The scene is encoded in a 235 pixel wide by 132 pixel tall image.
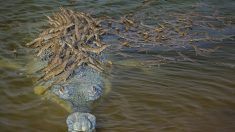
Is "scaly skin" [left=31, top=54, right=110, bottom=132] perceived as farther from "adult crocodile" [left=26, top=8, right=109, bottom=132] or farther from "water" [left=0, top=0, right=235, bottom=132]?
"water" [left=0, top=0, right=235, bottom=132]

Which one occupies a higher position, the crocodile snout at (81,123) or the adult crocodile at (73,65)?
the adult crocodile at (73,65)

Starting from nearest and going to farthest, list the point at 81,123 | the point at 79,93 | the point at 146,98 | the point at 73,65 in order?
the point at 81,123 < the point at 79,93 < the point at 146,98 < the point at 73,65

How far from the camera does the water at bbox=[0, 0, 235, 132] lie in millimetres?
5992

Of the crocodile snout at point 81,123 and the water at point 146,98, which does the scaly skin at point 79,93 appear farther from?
the water at point 146,98

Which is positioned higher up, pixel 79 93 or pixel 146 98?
pixel 79 93

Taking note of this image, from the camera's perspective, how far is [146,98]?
681cm

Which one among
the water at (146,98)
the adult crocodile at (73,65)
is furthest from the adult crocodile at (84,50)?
the water at (146,98)

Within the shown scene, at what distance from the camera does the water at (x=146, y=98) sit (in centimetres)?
599

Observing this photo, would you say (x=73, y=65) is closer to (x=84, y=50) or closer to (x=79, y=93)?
(x=84, y=50)

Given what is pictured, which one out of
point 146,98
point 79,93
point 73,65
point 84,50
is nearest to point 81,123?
point 79,93

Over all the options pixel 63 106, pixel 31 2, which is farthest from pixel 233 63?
pixel 31 2

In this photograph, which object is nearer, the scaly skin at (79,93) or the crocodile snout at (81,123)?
the crocodile snout at (81,123)

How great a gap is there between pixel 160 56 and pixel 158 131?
284 cm

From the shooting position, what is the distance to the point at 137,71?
7.88 m
